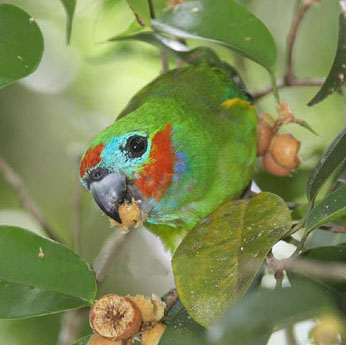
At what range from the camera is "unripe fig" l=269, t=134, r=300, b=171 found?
1.91 metres

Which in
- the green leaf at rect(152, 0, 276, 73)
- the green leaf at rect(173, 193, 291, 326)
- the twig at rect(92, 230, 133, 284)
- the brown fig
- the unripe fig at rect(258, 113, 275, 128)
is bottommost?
the twig at rect(92, 230, 133, 284)

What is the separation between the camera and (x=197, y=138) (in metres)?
1.92

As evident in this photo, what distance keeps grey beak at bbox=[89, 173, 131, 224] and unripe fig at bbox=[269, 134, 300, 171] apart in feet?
1.62

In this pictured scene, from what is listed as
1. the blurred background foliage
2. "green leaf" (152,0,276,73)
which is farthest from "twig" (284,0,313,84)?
the blurred background foliage

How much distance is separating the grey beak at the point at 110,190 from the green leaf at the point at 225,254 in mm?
339

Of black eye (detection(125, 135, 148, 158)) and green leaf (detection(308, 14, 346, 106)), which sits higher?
green leaf (detection(308, 14, 346, 106))

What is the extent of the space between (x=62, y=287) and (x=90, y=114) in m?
2.40

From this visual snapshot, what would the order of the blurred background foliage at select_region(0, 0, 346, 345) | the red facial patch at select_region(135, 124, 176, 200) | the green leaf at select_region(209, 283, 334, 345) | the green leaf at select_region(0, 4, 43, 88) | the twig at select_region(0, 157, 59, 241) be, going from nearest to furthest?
1. the green leaf at select_region(209, 283, 334, 345)
2. the green leaf at select_region(0, 4, 43, 88)
3. the red facial patch at select_region(135, 124, 176, 200)
4. the twig at select_region(0, 157, 59, 241)
5. the blurred background foliage at select_region(0, 0, 346, 345)

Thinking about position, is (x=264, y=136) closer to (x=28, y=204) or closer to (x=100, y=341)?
(x=28, y=204)

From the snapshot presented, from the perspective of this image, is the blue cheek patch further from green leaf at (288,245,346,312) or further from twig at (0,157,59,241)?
green leaf at (288,245,346,312)

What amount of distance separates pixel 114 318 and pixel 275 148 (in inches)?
33.4

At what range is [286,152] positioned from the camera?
1.91 metres

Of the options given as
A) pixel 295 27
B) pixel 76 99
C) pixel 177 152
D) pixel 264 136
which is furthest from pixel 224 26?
pixel 76 99

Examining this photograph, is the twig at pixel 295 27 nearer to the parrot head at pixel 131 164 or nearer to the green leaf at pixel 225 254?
the parrot head at pixel 131 164
